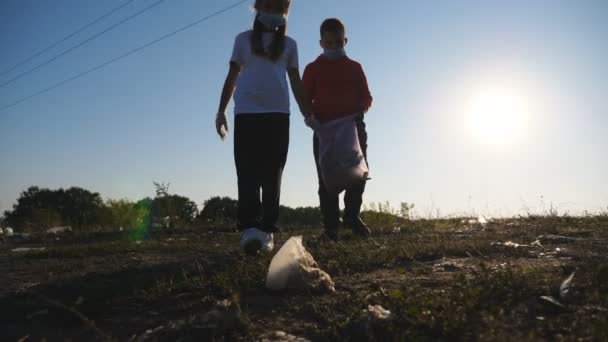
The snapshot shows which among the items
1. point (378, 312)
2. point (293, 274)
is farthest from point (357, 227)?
point (378, 312)

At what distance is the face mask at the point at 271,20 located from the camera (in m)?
3.64

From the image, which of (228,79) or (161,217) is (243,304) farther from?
(161,217)

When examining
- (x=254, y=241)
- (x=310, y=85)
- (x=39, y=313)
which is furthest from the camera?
(x=310, y=85)

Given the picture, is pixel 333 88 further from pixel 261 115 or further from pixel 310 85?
pixel 261 115

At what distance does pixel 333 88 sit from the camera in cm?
468

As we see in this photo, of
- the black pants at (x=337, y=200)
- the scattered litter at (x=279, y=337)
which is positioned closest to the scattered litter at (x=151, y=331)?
the scattered litter at (x=279, y=337)

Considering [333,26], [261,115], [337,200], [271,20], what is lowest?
[337,200]

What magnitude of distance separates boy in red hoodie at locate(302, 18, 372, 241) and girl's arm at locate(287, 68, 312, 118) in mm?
542

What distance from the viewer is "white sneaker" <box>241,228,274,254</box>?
3344mm

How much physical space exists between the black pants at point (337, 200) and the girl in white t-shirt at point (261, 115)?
986mm

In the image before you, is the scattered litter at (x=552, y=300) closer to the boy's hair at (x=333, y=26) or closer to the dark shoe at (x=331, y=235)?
the dark shoe at (x=331, y=235)

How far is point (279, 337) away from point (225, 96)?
2.44 metres

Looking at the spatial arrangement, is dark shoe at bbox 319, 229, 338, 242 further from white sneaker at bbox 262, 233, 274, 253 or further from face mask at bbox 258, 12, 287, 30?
face mask at bbox 258, 12, 287, 30

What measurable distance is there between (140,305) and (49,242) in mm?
6186
